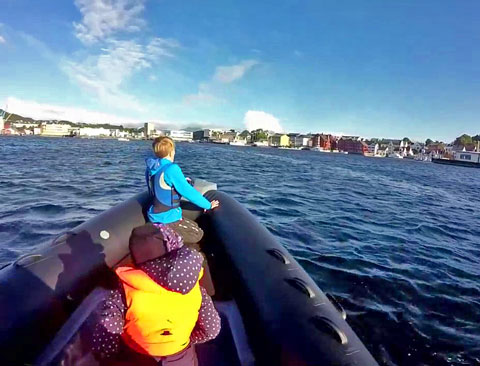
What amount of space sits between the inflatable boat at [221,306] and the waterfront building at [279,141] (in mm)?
134428

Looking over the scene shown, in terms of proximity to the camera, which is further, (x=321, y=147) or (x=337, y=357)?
(x=321, y=147)

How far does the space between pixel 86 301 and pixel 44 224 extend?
201 inches

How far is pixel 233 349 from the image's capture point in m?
2.32

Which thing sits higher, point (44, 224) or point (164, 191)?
point (164, 191)

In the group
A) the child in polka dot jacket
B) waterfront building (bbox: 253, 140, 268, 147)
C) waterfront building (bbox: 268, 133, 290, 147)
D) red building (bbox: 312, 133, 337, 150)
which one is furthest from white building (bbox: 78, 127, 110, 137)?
the child in polka dot jacket

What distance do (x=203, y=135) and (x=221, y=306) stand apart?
142m

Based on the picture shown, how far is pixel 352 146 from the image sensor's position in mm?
118812

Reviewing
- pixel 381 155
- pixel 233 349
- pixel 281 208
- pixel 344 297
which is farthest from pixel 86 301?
pixel 381 155

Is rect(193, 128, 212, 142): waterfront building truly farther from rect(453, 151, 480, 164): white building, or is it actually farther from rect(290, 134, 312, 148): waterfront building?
rect(453, 151, 480, 164): white building

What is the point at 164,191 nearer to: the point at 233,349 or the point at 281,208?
the point at 233,349

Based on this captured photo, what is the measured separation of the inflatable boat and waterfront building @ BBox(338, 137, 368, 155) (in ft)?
384

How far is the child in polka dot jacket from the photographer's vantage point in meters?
1.64

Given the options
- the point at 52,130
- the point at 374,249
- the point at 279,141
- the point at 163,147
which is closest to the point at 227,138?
the point at 279,141

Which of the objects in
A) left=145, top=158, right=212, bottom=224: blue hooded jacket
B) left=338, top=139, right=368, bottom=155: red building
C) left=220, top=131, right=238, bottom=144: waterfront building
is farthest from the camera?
left=220, top=131, right=238, bottom=144: waterfront building
